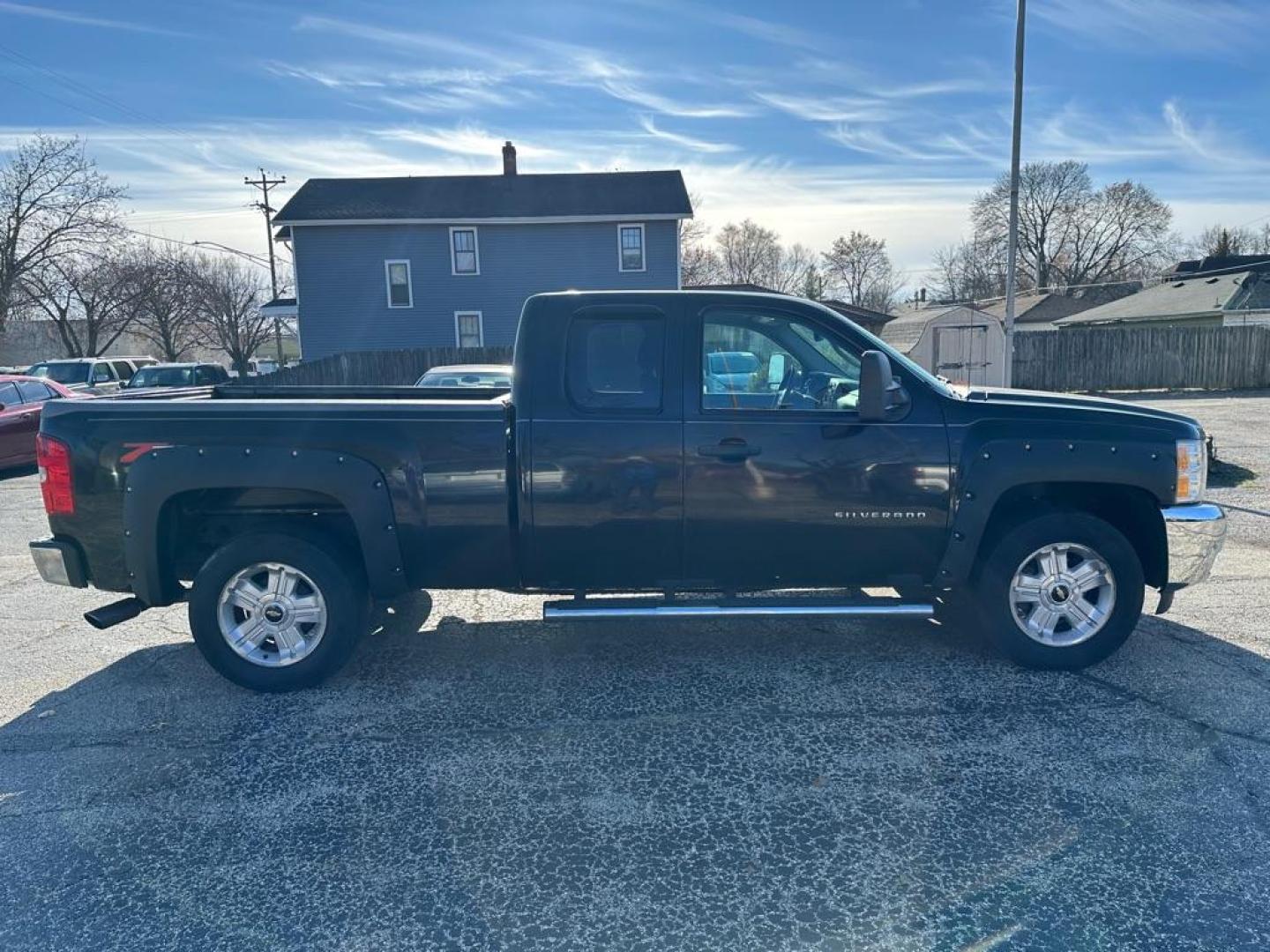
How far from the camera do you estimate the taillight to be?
3973mm

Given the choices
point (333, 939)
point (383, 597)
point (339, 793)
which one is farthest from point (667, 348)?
point (333, 939)

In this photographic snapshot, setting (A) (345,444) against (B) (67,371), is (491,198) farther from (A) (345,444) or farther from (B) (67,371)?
(A) (345,444)

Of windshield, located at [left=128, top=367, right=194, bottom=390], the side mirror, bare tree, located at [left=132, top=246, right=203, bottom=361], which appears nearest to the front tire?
the side mirror

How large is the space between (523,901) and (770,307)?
2.98m

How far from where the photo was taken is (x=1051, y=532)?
13.6 ft

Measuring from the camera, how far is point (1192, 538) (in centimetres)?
411

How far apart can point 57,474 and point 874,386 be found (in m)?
4.09

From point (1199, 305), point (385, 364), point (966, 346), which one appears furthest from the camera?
point (1199, 305)

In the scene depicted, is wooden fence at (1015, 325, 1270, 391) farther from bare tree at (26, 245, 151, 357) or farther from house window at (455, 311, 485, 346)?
bare tree at (26, 245, 151, 357)

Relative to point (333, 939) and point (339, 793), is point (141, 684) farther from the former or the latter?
point (333, 939)

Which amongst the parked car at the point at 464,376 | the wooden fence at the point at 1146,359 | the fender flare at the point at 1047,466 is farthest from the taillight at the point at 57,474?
the wooden fence at the point at 1146,359

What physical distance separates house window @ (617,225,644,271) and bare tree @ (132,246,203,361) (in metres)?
25.5

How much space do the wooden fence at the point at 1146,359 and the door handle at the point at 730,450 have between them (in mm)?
25372

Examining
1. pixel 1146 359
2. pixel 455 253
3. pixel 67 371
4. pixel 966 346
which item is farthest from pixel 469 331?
pixel 1146 359
